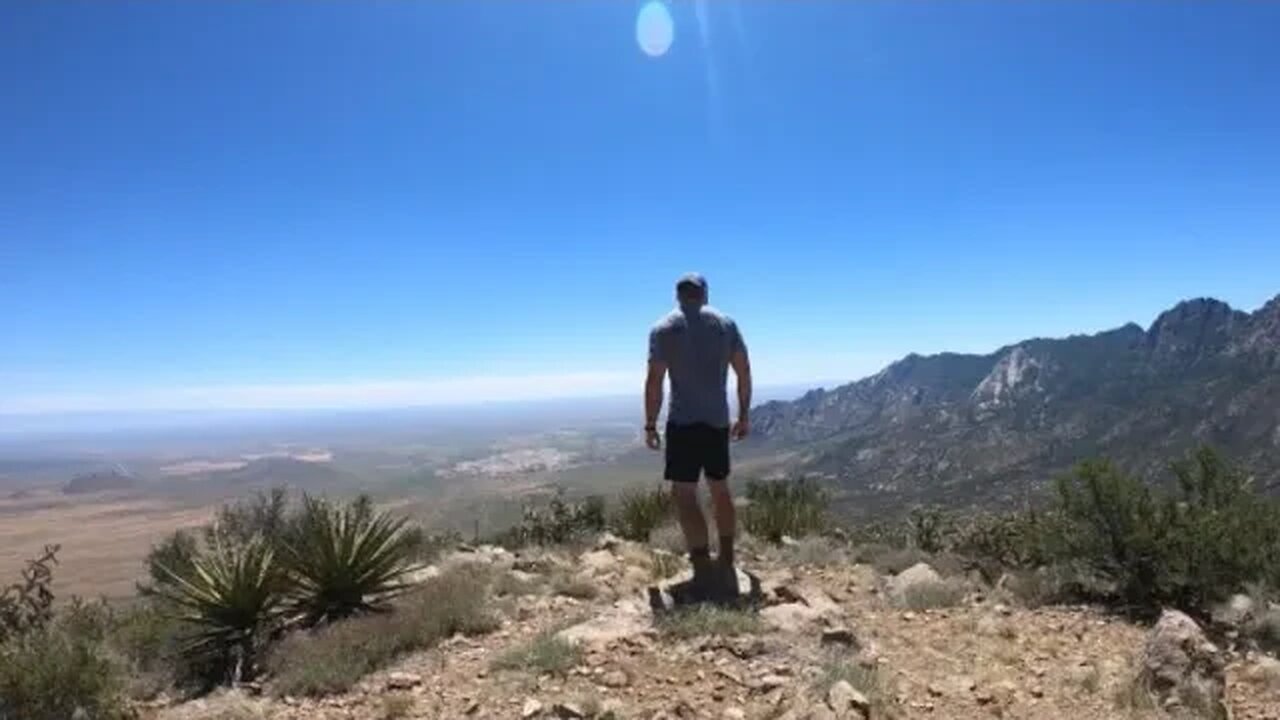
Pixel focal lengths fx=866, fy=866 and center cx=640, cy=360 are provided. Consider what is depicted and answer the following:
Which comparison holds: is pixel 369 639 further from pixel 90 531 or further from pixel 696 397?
pixel 90 531

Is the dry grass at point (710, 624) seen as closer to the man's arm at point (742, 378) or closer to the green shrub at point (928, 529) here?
the man's arm at point (742, 378)

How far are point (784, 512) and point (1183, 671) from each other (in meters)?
5.68

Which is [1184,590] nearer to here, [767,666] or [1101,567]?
[1101,567]

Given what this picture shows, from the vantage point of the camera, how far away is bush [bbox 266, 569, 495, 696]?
210 inches

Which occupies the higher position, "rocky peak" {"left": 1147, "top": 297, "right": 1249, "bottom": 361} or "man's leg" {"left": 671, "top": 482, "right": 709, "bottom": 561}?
"rocky peak" {"left": 1147, "top": 297, "right": 1249, "bottom": 361}

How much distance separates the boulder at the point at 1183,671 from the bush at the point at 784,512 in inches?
193

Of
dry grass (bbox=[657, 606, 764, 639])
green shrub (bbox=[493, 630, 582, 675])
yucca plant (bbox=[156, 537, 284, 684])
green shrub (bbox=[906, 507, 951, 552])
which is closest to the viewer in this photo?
green shrub (bbox=[493, 630, 582, 675])

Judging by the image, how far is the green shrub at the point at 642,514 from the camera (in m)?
10.4

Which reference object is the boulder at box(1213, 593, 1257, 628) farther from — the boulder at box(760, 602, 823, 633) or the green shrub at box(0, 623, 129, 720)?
the green shrub at box(0, 623, 129, 720)

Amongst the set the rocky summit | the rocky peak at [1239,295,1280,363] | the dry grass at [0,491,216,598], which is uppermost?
the rocky peak at [1239,295,1280,363]

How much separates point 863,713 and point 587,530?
6.55 meters

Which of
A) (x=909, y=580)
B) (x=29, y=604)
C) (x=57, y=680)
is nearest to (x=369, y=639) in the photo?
(x=57, y=680)

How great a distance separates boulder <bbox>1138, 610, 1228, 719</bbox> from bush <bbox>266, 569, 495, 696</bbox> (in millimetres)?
4310

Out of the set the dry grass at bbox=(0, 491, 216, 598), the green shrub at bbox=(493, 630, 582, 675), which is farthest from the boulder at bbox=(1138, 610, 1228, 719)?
the dry grass at bbox=(0, 491, 216, 598)
